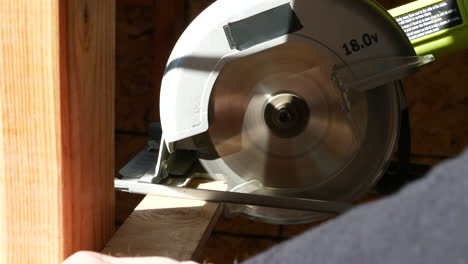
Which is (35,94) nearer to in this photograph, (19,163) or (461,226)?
(19,163)

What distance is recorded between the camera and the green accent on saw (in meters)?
1.62

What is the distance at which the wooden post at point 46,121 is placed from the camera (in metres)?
0.79

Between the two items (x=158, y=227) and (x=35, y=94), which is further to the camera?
(x=158, y=227)

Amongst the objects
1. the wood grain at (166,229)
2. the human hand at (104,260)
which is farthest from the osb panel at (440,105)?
the human hand at (104,260)

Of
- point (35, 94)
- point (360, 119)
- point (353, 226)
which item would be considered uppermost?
point (353, 226)

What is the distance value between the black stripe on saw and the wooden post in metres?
0.59

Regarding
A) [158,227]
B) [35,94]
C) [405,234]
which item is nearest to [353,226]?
[405,234]

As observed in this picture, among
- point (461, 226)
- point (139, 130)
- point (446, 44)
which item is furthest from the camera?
point (139, 130)

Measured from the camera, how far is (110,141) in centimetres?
98

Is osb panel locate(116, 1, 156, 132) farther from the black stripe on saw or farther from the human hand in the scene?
the human hand

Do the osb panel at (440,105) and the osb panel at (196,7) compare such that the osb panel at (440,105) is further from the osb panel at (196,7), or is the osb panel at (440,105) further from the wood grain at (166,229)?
the wood grain at (166,229)

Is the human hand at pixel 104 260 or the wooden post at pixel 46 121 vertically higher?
the wooden post at pixel 46 121

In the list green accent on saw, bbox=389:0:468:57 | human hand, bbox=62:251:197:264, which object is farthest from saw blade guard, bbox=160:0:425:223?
human hand, bbox=62:251:197:264

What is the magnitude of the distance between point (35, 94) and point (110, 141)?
0.20m
